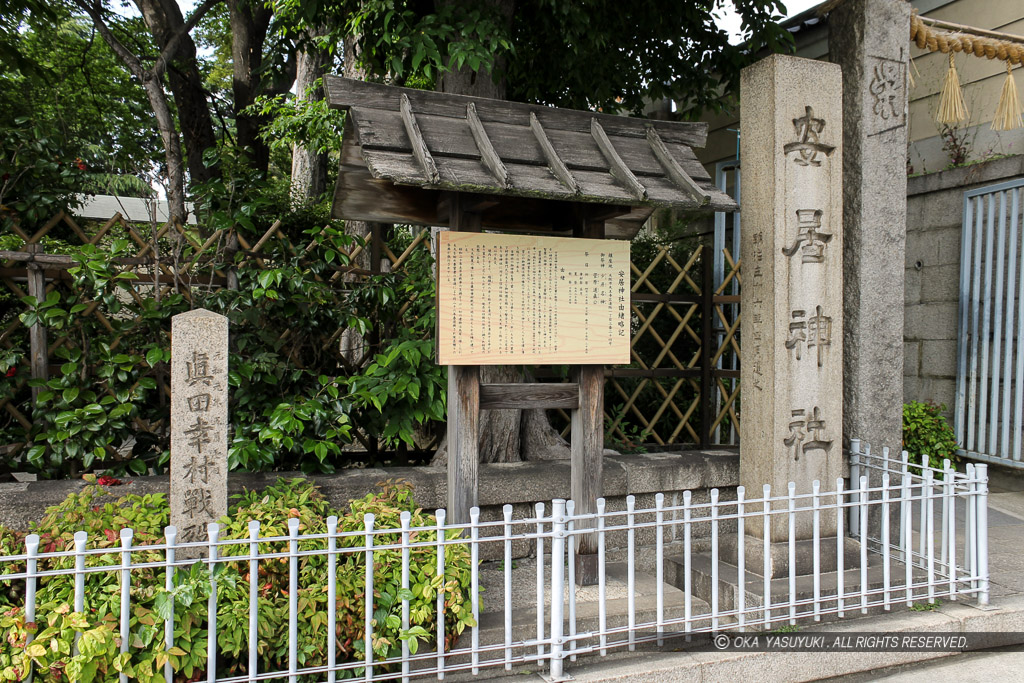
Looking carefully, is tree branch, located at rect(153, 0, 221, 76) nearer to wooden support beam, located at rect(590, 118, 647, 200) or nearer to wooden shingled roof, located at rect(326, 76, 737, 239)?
wooden shingled roof, located at rect(326, 76, 737, 239)

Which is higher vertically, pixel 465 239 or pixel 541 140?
pixel 541 140

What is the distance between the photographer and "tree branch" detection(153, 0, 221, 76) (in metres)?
9.31

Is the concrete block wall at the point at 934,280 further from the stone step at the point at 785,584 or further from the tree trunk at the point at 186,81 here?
the tree trunk at the point at 186,81

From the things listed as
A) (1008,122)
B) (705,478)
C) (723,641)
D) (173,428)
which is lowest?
(723,641)

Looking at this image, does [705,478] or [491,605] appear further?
[705,478]

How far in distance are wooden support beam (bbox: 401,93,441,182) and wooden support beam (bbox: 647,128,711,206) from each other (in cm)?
148

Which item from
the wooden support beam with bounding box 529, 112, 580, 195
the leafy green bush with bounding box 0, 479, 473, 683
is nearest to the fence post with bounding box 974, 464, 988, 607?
the wooden support beam with bounding box 529, 112, 580, 195

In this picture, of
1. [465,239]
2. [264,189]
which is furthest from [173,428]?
[264,189]

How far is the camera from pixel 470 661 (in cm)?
354

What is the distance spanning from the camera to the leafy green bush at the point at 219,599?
9.59 ft

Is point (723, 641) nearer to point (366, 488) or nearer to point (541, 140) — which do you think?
point (366, 488)

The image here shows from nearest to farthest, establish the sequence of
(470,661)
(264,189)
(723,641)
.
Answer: (470,661) → (723,641) → (264,189)

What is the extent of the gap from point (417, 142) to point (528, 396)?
5.32 feet

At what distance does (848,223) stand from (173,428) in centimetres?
455
